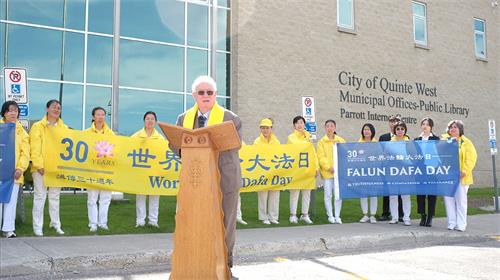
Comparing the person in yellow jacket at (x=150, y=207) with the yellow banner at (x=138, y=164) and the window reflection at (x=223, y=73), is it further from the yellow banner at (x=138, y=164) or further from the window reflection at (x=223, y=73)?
the window reflection at (x=223, y=73)

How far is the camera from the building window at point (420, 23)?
2492 cm

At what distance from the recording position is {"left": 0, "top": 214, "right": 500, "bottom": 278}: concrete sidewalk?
6.11 m

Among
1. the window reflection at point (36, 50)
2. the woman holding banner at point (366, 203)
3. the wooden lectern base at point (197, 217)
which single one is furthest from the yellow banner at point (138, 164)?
the window reflection at point (36, 50)

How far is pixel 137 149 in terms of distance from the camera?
930 centimetres

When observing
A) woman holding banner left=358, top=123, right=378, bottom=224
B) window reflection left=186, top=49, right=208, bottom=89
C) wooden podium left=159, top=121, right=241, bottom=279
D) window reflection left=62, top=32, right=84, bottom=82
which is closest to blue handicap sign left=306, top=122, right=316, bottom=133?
woman holding banner left=358, top=123, right=378, bottom=224

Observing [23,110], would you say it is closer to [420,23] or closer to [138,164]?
[138,164]

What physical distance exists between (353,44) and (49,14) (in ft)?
42.9

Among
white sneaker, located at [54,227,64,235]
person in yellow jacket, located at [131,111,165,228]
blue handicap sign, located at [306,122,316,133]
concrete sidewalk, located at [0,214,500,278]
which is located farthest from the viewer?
blue handicap sign, located at [306,122,316,133]

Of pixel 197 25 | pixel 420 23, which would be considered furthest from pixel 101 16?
pixel 420 23

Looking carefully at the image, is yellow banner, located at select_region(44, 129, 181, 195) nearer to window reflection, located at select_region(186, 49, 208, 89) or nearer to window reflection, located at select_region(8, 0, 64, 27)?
window reflection, located at select_region(8, 0, 64, 27)

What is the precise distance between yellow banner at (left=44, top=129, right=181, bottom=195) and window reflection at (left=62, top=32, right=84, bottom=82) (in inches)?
376

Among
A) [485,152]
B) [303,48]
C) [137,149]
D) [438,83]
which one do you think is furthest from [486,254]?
[485,152]

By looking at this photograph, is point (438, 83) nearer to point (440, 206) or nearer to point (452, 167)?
point (440, 206)

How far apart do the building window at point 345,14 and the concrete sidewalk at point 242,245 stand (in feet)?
45.6
